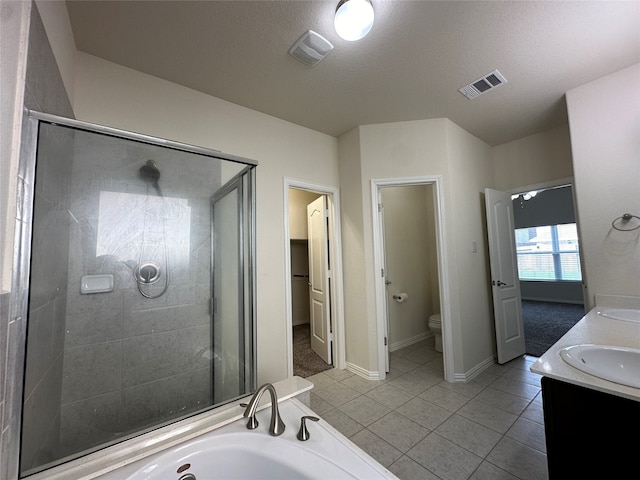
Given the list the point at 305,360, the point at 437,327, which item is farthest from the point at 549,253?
the point at 305,360

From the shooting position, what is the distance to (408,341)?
346cm

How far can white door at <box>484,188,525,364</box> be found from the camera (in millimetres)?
2820

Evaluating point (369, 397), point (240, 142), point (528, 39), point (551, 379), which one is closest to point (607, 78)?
point (528, 39)

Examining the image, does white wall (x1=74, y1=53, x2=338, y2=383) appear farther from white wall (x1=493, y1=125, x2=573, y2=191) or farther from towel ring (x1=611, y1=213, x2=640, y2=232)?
towel ring (x1=611, y1=213, x2=640, y2=232)

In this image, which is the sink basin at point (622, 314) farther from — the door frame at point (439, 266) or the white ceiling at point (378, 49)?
the white ceiling at point (378, 49)

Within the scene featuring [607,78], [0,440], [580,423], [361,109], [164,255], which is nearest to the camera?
[0,440]

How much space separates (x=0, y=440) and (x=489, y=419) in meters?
2.60

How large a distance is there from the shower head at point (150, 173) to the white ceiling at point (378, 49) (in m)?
0.78

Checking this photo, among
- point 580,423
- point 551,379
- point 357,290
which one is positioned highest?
point 357,290

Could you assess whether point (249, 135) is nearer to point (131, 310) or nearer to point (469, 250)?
point (131, 310)

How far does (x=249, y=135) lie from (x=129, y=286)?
1596mm

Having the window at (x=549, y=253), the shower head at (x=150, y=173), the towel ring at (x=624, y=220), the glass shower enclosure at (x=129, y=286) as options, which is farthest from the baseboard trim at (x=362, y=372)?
the window at (x=549, y=253)

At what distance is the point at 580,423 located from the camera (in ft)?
3.12

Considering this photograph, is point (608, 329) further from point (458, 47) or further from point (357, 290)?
point (458, 47)
